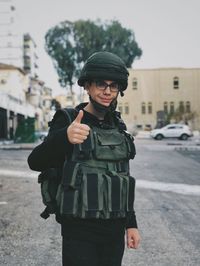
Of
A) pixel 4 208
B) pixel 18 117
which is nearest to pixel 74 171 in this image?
pixel 4 208

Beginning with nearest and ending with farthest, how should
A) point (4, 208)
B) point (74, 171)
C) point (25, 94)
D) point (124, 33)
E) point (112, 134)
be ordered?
point (74, 171) < point (112, 134) < point (4, 208) < point (124, 33) < point (25, 94)

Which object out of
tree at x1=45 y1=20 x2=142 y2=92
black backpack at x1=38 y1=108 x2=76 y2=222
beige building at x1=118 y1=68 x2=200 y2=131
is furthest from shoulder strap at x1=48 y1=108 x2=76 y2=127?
beige building at x1=118 y1=68 x2=200 y2=131

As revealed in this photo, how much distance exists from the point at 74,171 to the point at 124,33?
59.2m

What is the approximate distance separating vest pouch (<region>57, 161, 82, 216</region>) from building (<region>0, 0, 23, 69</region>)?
7467 centimetres

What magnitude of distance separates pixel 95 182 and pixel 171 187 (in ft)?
23.0

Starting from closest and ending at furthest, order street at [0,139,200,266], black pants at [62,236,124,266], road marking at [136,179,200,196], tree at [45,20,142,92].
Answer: black pants at [62,236,124,266]
street at [0,139,200,266]
road marking at [136,179,200,196]
tree at [45,20,142,92]

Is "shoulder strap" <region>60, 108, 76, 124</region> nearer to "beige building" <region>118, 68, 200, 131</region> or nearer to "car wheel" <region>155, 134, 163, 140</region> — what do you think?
"car wheel" <region>155, 134, 163, 140</region>

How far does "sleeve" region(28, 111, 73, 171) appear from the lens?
1964 millimetres

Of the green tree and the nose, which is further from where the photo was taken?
the green tree

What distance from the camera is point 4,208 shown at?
21.4 ft

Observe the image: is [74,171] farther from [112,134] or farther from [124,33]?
[124,33]

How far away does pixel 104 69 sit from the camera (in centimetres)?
213

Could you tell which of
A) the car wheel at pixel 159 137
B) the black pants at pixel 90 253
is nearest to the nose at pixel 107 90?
the black pants at pixel 90 253

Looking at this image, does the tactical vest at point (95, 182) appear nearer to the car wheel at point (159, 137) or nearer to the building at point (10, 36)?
the car wheel at point (159, 137)
